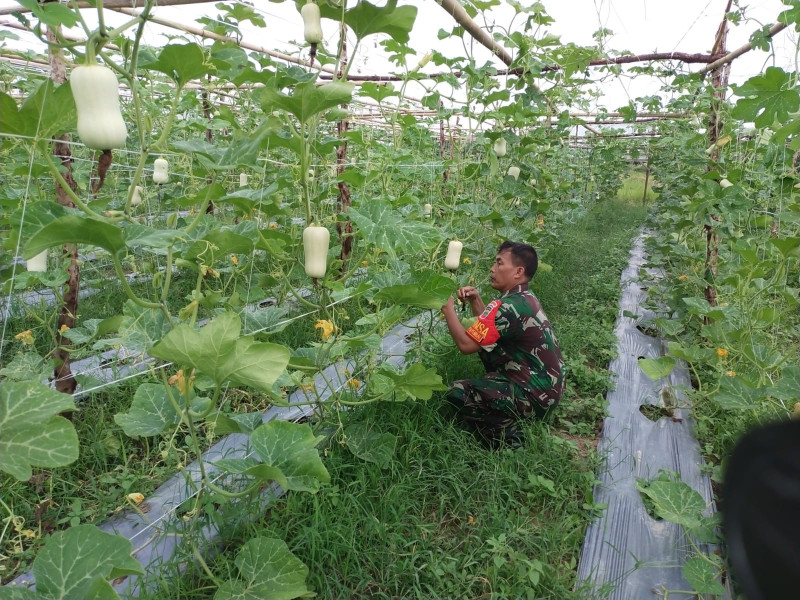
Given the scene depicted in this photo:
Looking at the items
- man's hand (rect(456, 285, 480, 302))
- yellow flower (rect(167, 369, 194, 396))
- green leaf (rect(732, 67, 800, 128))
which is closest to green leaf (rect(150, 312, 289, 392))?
yellow flower (rect(167, 369, 194, 396))

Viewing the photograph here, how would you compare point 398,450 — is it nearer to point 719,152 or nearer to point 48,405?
point 48,405

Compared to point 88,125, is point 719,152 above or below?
above

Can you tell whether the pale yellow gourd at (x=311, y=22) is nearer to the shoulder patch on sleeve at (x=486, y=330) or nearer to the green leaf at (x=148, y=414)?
the green leaf at (x=148, y=414)

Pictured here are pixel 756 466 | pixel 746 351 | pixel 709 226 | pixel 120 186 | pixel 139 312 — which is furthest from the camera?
pixel 120 186

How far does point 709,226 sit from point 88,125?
10.8 ft

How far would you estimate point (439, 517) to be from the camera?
6.07 feet

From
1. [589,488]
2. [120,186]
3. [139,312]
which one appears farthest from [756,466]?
[120,186]

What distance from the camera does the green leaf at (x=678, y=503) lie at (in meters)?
1.60

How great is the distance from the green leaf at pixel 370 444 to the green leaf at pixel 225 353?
0.82 meters

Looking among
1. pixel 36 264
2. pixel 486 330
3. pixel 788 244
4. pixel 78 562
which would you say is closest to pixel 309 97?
pixel 36 264

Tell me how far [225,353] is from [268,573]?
1.88 feet

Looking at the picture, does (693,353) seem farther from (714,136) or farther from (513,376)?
(714,136)

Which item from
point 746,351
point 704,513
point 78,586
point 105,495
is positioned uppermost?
point 746,351

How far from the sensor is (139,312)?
1.54 metres
